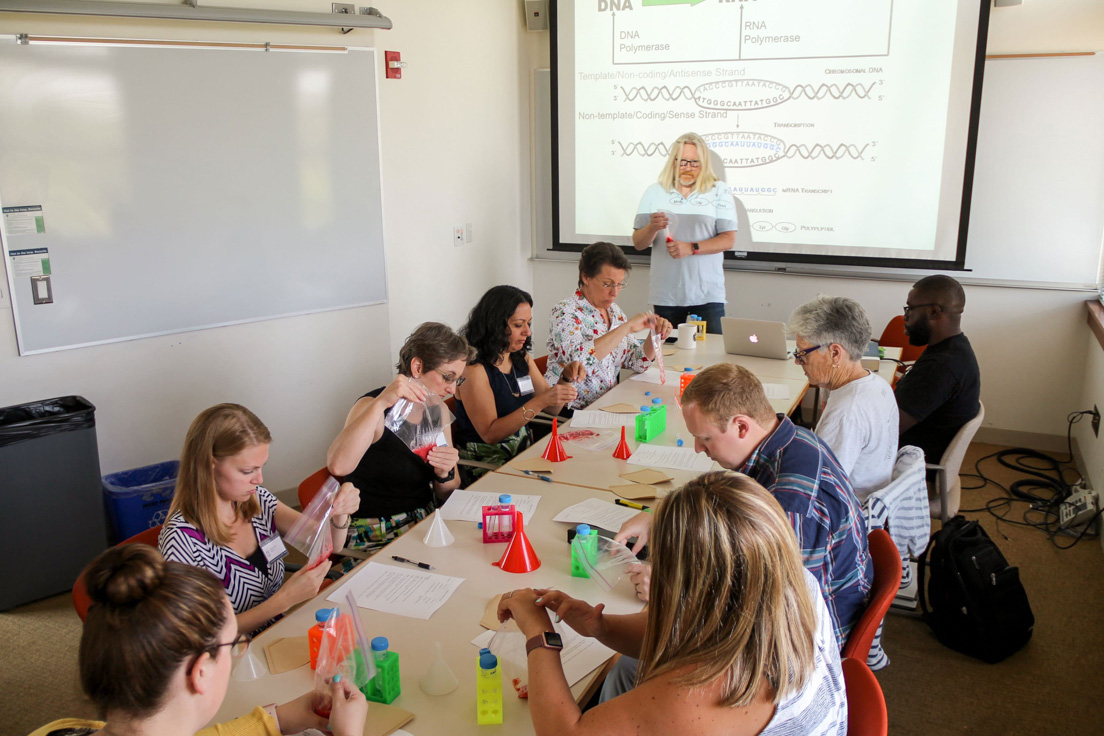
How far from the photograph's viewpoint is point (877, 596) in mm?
1876

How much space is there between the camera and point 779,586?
1326mm

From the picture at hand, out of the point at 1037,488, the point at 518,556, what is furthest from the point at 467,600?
the point at 1037,488

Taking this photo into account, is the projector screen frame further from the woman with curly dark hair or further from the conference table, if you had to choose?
the conference table

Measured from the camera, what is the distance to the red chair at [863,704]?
1455mm

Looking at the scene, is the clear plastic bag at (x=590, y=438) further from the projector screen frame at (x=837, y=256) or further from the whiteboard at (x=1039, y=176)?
the whiteboard at (x=1039, y=176)

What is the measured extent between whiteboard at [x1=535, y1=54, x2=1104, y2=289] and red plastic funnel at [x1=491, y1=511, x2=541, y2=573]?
425 centimetres

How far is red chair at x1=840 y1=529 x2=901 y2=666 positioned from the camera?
1.84m

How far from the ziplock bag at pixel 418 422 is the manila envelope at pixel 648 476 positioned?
69cm

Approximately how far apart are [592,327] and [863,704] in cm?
266

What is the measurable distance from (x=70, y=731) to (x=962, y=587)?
2.95 meters

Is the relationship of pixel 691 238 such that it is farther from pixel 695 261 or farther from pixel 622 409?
pixel 622 409

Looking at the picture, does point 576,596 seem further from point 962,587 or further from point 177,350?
point 177,350

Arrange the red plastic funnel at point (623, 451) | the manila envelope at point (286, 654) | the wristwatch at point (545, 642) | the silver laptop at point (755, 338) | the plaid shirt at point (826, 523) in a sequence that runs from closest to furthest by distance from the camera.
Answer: the wristwatch at point (545, 642), the manila envelope at point (286, 654), the plaid shirt at point (826, 523), the red plastic funnel at point (623, 451), the silver laptop at point (755, 338)

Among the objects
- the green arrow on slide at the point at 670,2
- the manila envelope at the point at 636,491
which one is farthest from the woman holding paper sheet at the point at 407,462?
the green arrow on slide at the point at 670,2
